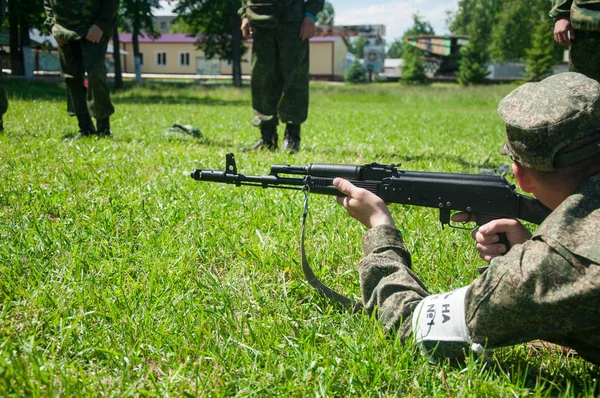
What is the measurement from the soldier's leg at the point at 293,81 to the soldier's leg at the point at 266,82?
112 millimetres

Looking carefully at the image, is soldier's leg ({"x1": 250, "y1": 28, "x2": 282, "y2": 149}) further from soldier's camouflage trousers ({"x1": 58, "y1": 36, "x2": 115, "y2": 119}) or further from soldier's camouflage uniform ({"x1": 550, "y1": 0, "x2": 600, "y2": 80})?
soldier's camouflage uniform ({"x1": 550, "y1": 0, "x2": 600, "y2": 80})

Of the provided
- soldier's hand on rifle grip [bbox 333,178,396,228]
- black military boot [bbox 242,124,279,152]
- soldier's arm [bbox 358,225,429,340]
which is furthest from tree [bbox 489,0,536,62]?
soldier's arm [bbox 358,225,429,340]

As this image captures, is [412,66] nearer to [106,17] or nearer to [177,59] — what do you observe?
[177,59]

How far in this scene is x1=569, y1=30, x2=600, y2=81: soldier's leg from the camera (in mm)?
4387

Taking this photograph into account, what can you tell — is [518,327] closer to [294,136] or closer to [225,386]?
[225,386]

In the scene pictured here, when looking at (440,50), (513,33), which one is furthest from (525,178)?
(513,33)

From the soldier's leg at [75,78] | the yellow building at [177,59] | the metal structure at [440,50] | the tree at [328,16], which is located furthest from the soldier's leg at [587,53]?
the tree at [328,16]

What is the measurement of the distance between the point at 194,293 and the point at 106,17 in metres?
5.27

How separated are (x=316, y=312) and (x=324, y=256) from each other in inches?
26.0

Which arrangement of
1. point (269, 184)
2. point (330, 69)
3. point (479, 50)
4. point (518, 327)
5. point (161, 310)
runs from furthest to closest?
point (330, 69), point (479, 50), point (269, 184), point (161, 310), point (518, 327)

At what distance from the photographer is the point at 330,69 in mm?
74750

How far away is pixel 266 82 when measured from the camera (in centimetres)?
677

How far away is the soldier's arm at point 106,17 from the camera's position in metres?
6.80

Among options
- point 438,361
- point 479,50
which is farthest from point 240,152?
point 479,50
